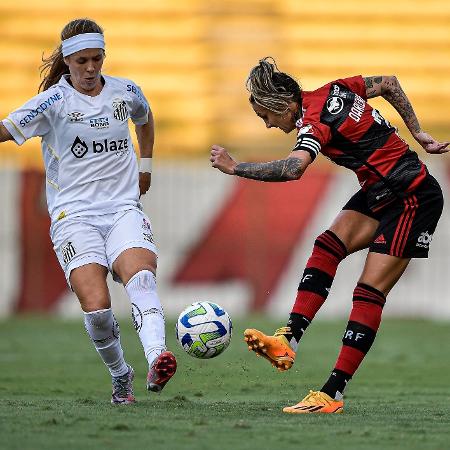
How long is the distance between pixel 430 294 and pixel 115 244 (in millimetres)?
10354

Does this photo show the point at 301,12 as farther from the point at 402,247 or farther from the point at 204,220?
the point at 402,247

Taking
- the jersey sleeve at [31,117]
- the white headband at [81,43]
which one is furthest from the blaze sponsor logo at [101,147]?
the white headband at [81,43]

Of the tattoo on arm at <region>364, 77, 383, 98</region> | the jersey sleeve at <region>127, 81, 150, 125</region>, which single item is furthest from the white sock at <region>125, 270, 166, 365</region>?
the tattoo on arm at <region>364, 77, 383, 98</region>

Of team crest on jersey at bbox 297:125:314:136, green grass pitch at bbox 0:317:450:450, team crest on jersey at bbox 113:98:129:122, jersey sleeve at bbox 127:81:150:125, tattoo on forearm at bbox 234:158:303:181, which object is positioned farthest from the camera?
jersey sleeve at bbox 127:81:150:125

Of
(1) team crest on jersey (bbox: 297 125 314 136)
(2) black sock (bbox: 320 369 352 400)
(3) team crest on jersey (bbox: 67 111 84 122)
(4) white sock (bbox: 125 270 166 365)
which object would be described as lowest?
(2) black sock (bbox: 320 369 352 400)

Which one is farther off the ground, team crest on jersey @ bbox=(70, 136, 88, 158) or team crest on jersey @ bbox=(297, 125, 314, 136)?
team crest on jersey @ bbox=(297, 125, 314, 136)

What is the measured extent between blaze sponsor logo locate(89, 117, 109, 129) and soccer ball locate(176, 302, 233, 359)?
1228 millimetres

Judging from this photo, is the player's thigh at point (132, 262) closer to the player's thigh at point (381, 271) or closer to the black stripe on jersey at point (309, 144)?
the black stripe on jersey at point (309, 144)

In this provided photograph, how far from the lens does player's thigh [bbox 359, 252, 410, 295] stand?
267 inches

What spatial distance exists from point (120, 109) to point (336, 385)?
2.11m

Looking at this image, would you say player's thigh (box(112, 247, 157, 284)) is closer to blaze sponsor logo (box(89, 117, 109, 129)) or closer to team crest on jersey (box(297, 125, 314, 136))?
blaze sponsor logo (box(89, 117, 109, 129))

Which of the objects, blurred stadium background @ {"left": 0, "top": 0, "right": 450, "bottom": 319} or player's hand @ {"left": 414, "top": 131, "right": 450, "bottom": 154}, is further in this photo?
blurred stadium background @ {"left": 0, "top": 0, "right": 450, "bottom": 319}

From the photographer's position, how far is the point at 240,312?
16.6m

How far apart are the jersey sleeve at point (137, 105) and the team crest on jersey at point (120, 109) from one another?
123mm
